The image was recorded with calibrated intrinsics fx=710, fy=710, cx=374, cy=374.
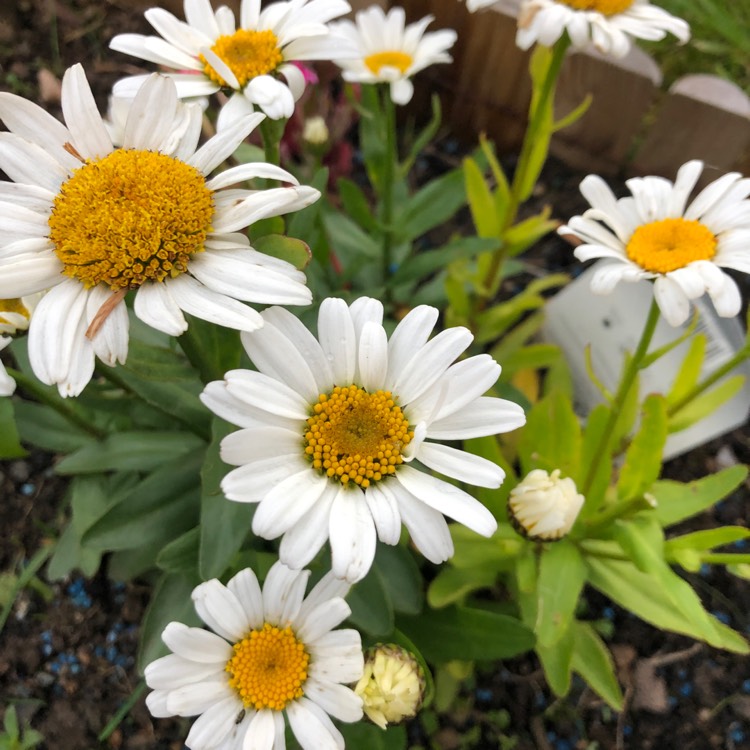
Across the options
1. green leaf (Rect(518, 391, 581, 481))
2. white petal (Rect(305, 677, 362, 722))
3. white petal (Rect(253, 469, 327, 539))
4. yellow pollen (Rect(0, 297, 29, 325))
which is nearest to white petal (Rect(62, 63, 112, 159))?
yellow pollen (Rect(0, 297, 29, 325))

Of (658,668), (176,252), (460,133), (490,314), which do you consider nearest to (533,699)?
(658,668)

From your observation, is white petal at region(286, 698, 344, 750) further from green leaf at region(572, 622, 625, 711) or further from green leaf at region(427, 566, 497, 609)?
green leaf at region(572, 622, 625, 711)

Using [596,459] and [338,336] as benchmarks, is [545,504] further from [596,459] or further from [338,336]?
[338,336]

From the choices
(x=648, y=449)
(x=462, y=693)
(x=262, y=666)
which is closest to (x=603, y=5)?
(x=648, y=449)

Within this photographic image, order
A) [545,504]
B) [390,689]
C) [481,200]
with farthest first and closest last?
[481,200] → [545,504] → [390,689]

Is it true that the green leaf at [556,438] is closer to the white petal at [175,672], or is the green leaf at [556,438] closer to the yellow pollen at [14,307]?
the white petal at [175,672]

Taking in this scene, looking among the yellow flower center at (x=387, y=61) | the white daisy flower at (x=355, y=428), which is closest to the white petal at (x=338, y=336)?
the white daisy flower at (x=355, y=428)
